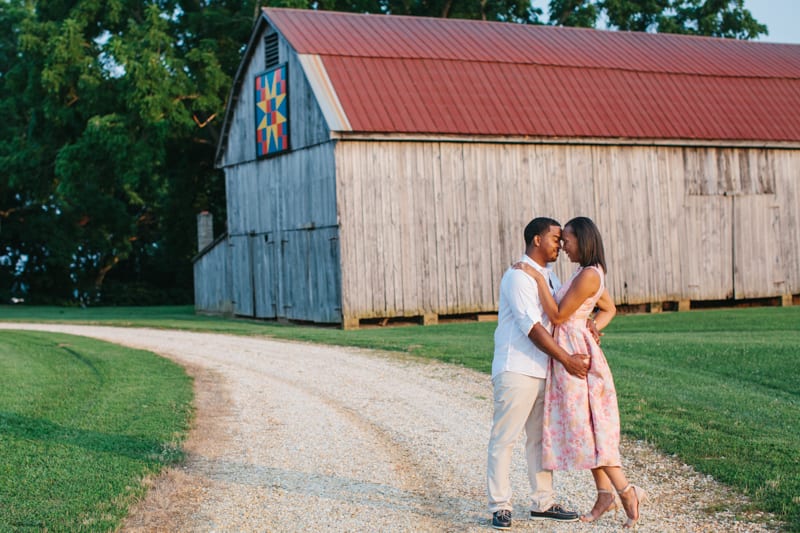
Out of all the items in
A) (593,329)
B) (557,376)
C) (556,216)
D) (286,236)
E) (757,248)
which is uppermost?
(556,216)

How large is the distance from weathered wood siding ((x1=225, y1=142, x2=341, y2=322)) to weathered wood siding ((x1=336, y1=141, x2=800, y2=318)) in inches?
30.5

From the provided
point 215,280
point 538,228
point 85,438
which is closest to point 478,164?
point 215,280

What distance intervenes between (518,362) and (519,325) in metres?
0.25

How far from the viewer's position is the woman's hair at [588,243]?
6.52m

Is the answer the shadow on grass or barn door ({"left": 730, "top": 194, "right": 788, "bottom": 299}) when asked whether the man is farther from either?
barn door ({"left": 730, "top": 194, "right": 788, "bottom": 299})

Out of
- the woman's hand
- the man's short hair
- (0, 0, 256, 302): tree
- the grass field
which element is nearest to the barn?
the grass field

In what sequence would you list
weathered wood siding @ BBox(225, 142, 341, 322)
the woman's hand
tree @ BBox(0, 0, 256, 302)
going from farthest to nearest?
tree @ BBox(0, 0, 256, 302) < weathered wood siding @ BBox(225, 142, 341, 322) < the woman's hand

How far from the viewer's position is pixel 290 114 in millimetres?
24828

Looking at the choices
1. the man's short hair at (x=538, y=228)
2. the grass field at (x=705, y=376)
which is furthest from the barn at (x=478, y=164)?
the man's short hair at (x=538, y=228)

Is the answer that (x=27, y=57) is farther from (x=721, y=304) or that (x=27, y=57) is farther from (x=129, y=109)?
(x=721, y=304)

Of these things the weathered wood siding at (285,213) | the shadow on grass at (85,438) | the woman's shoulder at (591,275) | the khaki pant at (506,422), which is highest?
the weathered wood siding at (285,213)

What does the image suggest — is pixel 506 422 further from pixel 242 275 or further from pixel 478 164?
pixel 242 275

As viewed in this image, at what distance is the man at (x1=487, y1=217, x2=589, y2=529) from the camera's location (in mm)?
6371

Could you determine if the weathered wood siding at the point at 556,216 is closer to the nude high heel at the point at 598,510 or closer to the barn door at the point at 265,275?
the barn door at the point at 265,275
